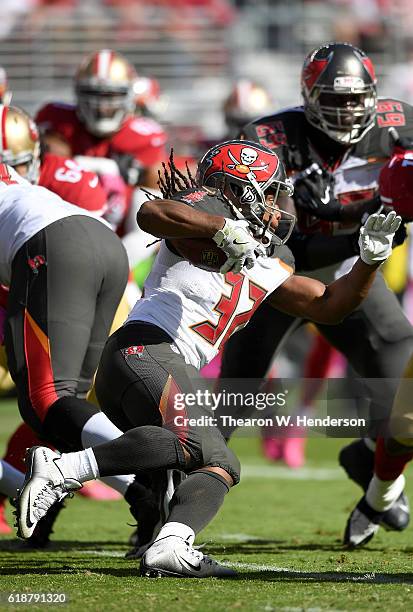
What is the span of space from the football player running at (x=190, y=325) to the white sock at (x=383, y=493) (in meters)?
0.89

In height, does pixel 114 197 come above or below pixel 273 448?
above

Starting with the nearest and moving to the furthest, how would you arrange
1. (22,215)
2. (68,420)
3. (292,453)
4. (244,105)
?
1. (68,420)
2. (22,215)
3. (292,453)
4. (244,105)

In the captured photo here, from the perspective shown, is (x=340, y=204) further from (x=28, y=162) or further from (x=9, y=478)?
(x=9, y=478)

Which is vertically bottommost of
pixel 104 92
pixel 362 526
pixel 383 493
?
pixel 362 526

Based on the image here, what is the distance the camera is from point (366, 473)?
475 centimetres

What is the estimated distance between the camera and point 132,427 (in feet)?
11.7

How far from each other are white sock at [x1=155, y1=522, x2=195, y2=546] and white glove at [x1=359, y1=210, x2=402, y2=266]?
1.07m

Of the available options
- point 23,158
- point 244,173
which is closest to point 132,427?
point 244,173

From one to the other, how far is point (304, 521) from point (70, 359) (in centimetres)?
202

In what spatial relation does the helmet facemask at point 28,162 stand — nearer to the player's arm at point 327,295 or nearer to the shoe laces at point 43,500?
the player's arm at point 327,295

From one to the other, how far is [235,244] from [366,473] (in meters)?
1.78

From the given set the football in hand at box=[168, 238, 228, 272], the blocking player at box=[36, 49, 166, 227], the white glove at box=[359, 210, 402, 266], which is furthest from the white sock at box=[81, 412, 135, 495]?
the blocking player at box=[36, 49, 166, 227]

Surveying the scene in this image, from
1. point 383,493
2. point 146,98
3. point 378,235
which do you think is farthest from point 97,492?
point 146,98

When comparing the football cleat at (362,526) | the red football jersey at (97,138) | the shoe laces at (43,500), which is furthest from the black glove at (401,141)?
the red football jersey at (97,138)
